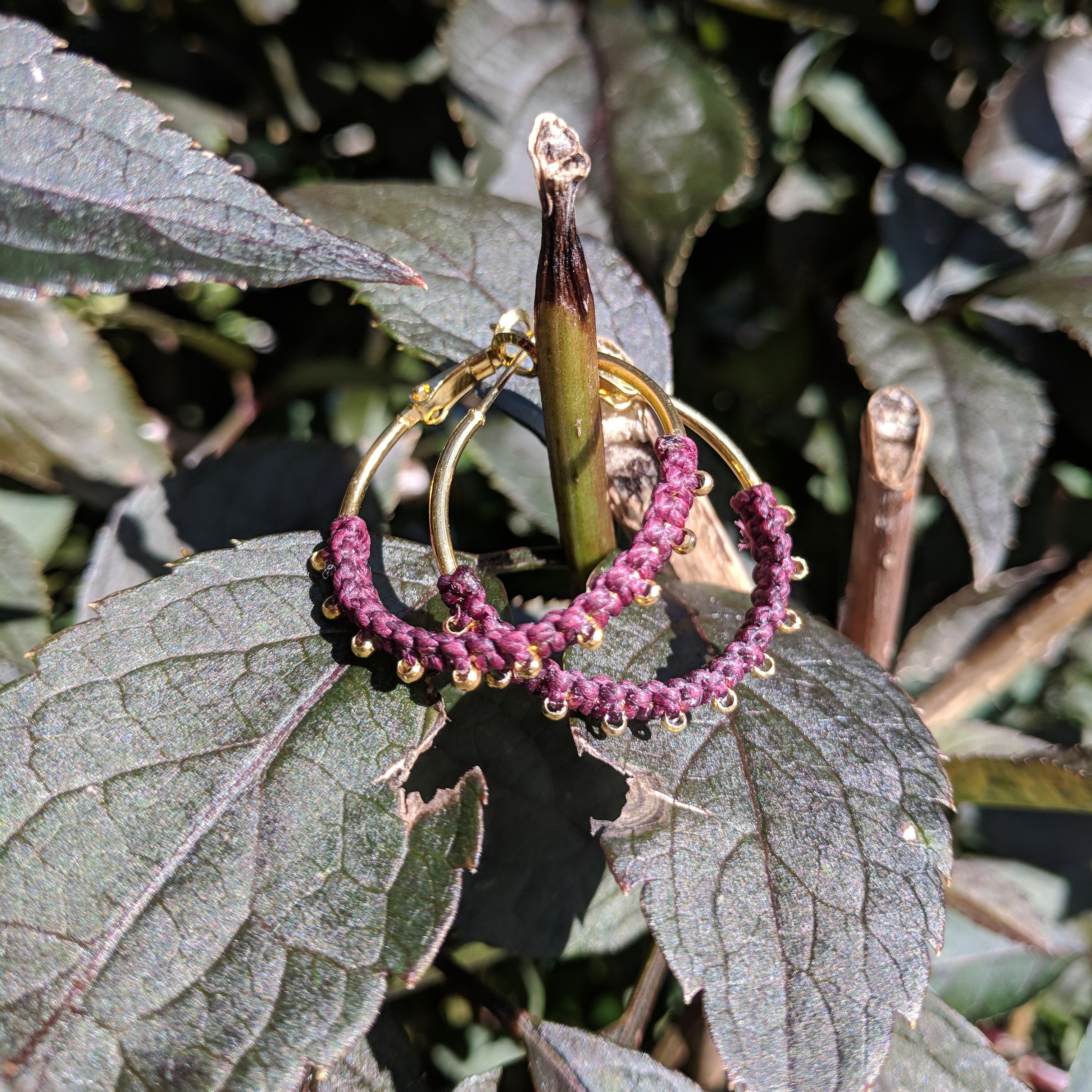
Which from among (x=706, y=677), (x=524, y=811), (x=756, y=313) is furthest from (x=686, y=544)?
(x=756, y=313)

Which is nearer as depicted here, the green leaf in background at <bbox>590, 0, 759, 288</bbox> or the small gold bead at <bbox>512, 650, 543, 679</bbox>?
the small gold bead at <bbox>512, 650, 543, 679</bbox>

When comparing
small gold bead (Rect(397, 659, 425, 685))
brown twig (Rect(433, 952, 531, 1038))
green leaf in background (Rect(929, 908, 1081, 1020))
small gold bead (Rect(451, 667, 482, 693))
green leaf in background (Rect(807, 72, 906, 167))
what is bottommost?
green leaf in background (Rect(929, 908, 1081, 1020))

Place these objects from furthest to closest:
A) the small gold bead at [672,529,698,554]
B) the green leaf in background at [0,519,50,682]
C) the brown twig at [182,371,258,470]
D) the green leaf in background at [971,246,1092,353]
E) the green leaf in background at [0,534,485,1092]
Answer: the brown twig at [182,371,258,470] < the green leaf in background at [971,246,1092,353] < the green leaf in background at [0,519,50,682] < the small gold bead at [672,529,698,554] < the green leaf in background at [0,534,485,1092]

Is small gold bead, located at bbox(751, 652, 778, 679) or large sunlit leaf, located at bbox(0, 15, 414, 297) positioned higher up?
large sunlit leaf, located at bbox(0, 15, 414, 297)

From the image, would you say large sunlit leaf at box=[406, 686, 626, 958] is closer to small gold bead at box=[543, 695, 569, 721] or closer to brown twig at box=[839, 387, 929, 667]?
small gold bead at box=[543, 695, 569, 721]

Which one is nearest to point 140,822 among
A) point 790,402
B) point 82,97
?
point 82,97

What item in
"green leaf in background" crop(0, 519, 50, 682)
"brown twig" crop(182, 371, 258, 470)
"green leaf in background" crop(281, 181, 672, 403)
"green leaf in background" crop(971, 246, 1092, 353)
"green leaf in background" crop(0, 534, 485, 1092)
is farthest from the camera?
"brown twig" crop(182, 371, 258, 470)

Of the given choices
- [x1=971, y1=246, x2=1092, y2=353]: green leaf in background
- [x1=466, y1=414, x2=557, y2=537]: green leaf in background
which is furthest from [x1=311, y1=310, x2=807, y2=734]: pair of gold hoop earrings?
[x1=971, y1=246, x2=1092, y2=353]: green leaf in background
